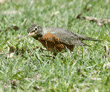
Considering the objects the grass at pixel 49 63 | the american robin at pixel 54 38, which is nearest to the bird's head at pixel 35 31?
the american robin at pixel 54 38

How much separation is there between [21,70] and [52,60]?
0.75 metres

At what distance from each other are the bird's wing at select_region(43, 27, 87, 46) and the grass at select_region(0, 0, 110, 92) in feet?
0.79

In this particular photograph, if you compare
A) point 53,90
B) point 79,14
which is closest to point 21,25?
point 79,14

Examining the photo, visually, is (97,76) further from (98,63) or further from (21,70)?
(21,70)

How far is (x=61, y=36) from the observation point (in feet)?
12.1

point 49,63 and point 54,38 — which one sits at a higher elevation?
point 54,38

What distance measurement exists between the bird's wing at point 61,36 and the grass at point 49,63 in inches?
9.4

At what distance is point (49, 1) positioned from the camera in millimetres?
7176

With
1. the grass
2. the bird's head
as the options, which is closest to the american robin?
the bird's head

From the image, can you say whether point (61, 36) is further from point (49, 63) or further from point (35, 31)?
point (49, 63)

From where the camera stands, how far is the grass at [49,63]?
2781 millimetres

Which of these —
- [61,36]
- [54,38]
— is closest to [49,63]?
[54,38]

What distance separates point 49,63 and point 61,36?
77cm

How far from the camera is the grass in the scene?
2.78 metres
